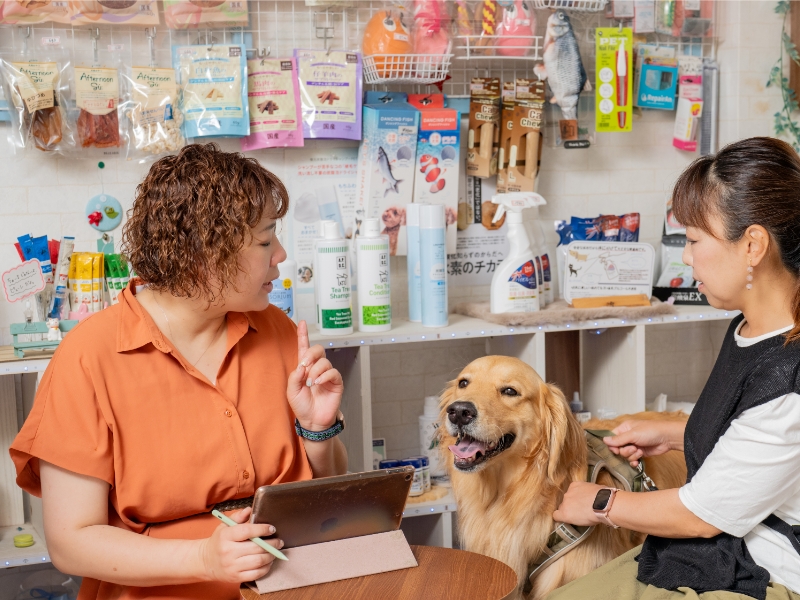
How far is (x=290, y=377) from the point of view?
5.41 ft

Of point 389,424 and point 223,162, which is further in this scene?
point 389,424

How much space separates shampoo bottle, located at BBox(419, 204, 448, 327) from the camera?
8.11 feet

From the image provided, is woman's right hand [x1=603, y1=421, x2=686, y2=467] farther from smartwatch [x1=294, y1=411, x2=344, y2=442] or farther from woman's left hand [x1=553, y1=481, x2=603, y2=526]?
smartwatch [x1=294, y1=411, x2=344, y2=442]

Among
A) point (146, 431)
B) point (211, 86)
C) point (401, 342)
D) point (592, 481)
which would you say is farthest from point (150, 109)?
point (592, 481)

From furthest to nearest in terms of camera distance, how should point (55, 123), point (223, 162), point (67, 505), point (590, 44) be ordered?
point (590, 44), point (55, 123), point (223, 162), point (67, 505)

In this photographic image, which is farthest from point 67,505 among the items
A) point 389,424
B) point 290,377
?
point 389,424

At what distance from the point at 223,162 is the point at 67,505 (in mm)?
675

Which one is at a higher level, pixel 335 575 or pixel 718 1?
pixel 718 1

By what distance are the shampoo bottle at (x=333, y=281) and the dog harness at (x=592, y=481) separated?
2.67 feet

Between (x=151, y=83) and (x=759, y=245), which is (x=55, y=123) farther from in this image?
(x=759, y=245)

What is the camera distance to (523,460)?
6.31 feet

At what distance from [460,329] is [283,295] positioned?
0.53m

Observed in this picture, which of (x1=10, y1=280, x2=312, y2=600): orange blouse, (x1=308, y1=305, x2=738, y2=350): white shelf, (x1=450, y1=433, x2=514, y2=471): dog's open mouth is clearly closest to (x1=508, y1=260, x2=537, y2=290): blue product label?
(x1=308, y1=305, x2=738, y2=350): white shelf

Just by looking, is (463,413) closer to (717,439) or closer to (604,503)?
(604,503)
